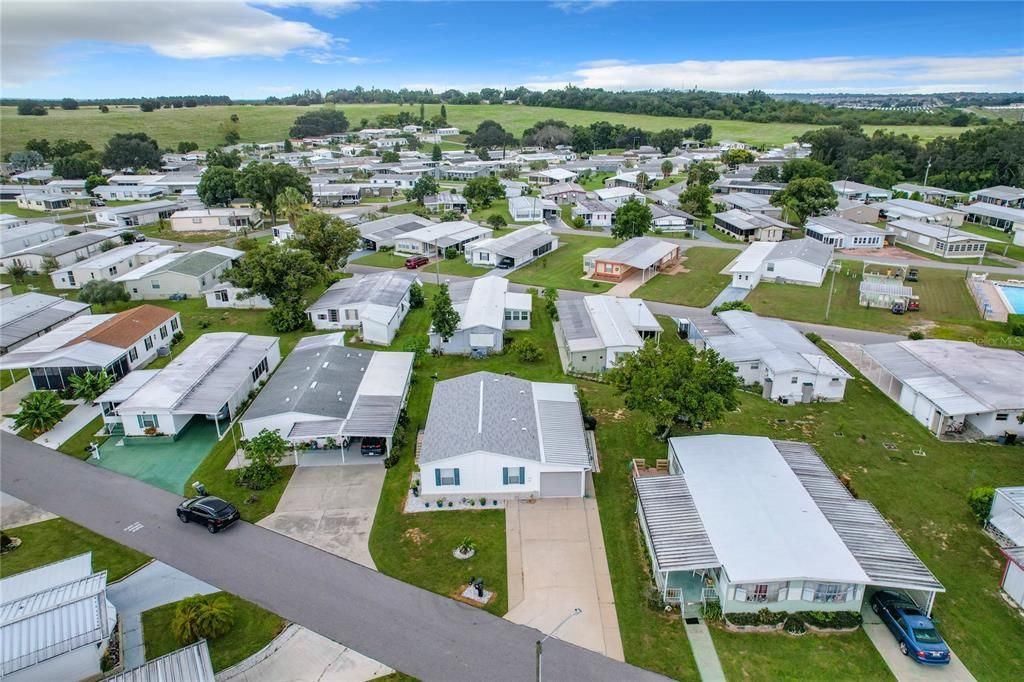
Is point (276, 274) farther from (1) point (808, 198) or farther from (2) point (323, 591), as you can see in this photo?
(1) point (808, 198)

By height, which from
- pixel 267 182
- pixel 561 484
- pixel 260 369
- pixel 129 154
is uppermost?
pixel 129 154

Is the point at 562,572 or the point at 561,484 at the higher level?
the point at 561,484

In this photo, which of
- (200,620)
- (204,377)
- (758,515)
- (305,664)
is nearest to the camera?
(305,664)

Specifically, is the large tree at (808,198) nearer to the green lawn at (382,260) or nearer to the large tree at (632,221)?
the large tree at (632,221)

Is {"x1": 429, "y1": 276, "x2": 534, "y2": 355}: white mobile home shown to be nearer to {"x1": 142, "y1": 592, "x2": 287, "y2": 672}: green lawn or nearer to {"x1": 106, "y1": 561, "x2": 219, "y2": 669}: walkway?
{"x1": 106, "y1": 561, "x2": 219, "y2": 669}: walkway

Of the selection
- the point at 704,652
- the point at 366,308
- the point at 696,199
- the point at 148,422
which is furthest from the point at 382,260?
the point at 704,652

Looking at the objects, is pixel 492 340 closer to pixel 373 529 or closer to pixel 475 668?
pixel 373 529

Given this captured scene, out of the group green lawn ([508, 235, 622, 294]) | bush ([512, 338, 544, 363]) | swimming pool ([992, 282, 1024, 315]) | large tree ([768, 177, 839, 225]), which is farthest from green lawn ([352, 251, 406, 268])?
swimming pool ([992, 282, 1024, 315])
